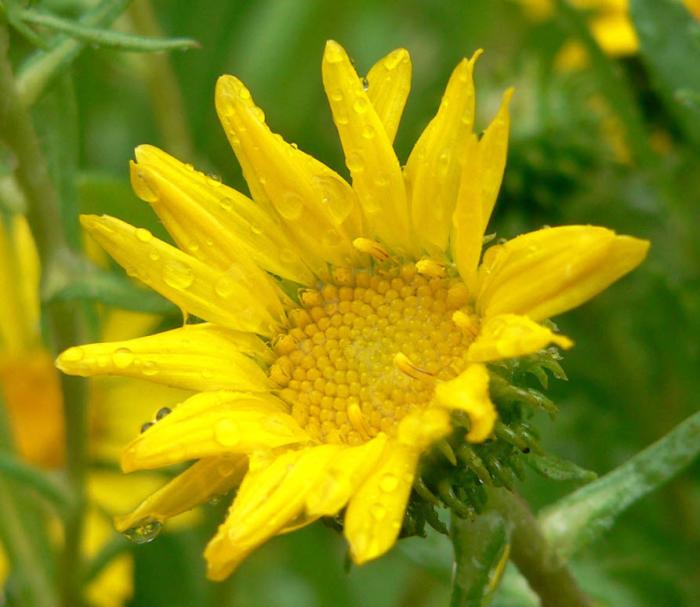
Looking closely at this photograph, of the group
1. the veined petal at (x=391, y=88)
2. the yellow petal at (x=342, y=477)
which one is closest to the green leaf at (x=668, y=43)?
the veined petal at (x=391, y=88)

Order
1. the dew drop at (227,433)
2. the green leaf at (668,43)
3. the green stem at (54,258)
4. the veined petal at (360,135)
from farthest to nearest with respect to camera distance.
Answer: the green leaf at (668,43)
the green stem at (54,258)
the veined petal at (360,135)
the dew drop at (227,433)

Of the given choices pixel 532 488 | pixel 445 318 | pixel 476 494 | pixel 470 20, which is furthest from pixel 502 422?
pixel 470 20

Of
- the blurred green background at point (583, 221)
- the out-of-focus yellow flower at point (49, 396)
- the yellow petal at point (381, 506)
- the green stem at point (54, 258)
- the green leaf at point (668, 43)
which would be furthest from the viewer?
the out-of-focus yellow flower at point (49, 396)

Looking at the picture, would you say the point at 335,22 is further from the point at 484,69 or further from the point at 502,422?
the point at 502,422

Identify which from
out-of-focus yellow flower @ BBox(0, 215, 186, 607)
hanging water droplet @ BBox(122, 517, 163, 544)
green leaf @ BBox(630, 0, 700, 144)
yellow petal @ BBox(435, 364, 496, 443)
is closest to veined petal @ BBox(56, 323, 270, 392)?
hanging water droplet @ BBox(122, 517, 163, 544)

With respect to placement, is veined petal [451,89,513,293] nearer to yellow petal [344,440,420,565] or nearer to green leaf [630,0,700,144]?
yellow petal [344,440,420,565]

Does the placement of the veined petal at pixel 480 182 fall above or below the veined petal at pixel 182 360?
above

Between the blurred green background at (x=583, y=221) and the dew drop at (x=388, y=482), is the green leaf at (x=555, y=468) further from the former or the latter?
the blurred green background at (x=583, y=221)
